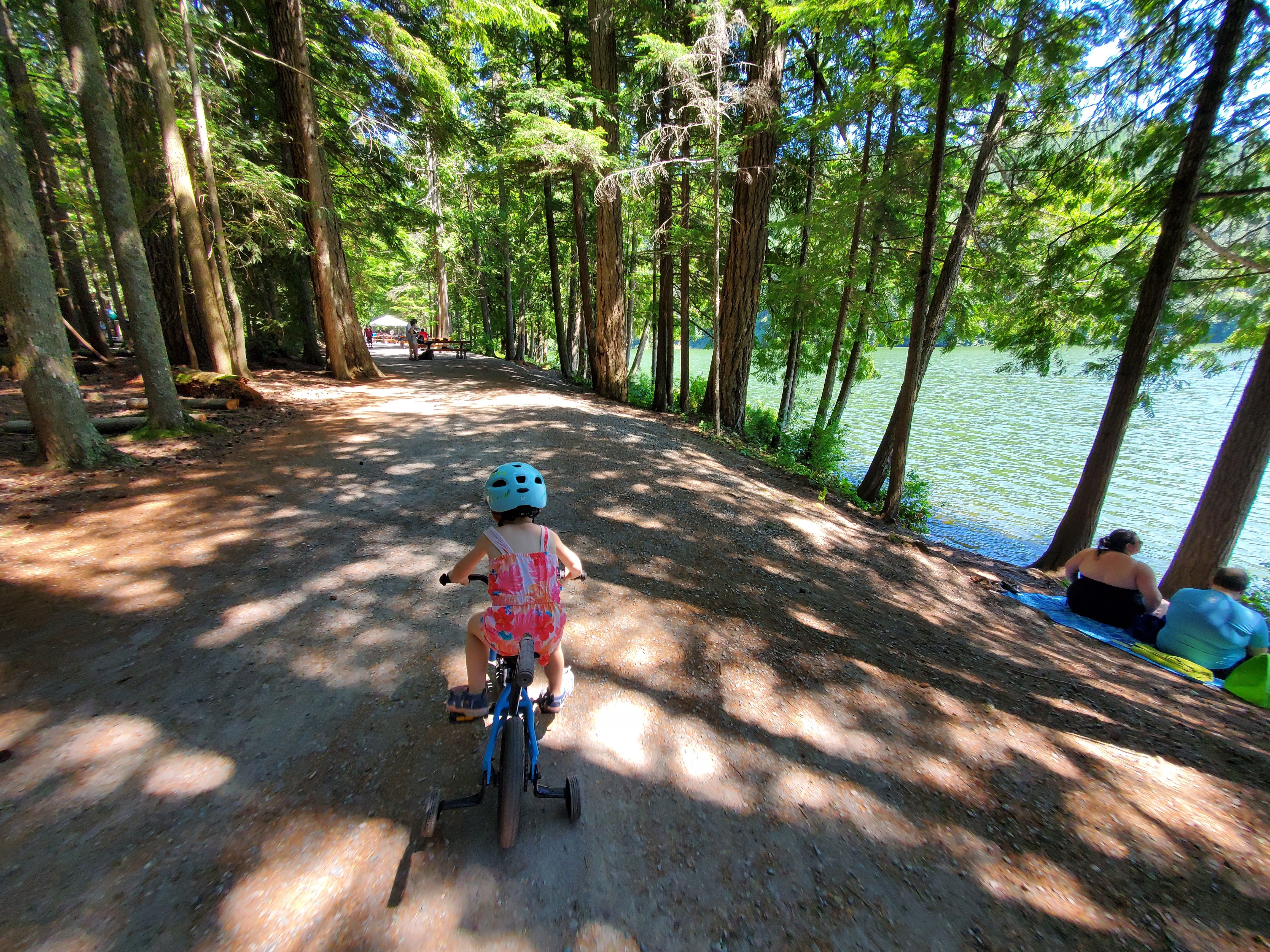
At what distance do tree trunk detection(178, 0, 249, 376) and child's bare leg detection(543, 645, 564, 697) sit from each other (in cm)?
1129

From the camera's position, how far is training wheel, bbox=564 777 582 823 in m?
2.27

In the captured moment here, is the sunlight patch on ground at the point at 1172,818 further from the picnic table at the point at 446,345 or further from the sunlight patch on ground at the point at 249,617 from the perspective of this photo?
the picnic table at the point at 446,345

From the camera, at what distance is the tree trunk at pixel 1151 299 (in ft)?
19.7

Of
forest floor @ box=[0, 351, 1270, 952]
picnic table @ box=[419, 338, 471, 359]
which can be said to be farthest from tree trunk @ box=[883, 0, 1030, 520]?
picnic table @ box=[419, 338, 471, 359]

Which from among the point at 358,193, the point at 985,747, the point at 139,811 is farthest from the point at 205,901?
the point at 358,193

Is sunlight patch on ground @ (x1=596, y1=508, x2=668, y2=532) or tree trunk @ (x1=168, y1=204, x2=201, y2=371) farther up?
tree trunk @ (x1=168, y1=204, x2=201, y2=371)

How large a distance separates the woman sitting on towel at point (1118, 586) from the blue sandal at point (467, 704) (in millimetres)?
6508

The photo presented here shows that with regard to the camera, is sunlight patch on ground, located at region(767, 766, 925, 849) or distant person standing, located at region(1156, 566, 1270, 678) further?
distant person standing, located at region(1156, 566, 1270, 678)

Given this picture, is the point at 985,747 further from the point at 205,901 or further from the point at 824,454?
the point at 824,454

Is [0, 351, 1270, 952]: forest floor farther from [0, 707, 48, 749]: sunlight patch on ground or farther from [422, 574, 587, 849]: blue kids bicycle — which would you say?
[422, 574, 587, 849]: blue kids bicycle

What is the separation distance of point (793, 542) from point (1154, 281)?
630 centimetres

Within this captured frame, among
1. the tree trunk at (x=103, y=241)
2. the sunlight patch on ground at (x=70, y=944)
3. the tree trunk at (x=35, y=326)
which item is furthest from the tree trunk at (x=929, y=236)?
the tree trunk at (x=103, y=241)

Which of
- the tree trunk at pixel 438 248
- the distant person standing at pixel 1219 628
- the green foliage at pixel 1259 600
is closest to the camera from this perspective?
the distant person standing at pixel 1219 628

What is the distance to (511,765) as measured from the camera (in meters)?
2.01
